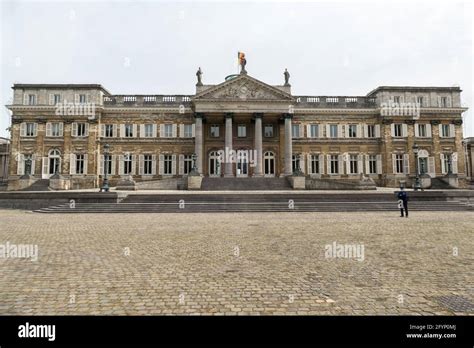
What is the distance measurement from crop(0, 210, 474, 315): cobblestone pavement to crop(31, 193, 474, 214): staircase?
10.3 meters

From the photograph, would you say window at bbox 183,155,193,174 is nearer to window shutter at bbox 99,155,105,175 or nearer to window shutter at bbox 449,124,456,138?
window shutter at bbox 99,155,105,175

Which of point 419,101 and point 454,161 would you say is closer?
point 454,161

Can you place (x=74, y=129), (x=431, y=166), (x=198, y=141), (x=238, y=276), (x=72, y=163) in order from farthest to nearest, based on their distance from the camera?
(x=431, y=166)
(x=74, y=129)
(x=72, y=163)
(x=198, y=141)
(x=238, y=276)

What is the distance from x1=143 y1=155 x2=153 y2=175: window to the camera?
147 feet

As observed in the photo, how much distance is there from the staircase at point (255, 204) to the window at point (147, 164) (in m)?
23.0

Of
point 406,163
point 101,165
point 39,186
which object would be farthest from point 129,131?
point 406,163

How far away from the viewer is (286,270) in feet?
Answer: 19.6

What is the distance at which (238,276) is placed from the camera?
556 centimetres

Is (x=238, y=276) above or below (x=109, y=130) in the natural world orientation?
below

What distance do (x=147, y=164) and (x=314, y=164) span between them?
23.1 meters

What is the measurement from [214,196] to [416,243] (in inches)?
586

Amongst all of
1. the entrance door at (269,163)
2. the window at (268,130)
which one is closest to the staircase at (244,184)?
the entrance door at (269,163)

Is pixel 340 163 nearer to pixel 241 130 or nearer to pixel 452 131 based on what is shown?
pixel 241 130
